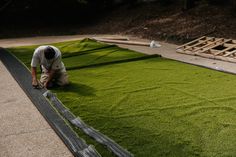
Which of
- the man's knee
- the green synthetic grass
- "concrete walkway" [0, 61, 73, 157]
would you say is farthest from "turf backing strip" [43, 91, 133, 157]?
the man's knee

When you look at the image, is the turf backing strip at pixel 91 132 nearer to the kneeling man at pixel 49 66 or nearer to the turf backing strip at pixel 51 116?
the turf backing strip at pixel 51 116

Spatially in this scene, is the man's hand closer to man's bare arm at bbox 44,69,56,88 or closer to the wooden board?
man's bare arm at bbox 44,69,56,88

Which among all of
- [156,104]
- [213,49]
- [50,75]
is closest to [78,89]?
[50,75]

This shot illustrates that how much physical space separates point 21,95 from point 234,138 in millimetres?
3486

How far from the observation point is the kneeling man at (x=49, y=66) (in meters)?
5.96

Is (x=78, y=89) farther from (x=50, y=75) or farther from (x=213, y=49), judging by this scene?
(x=213, y=49)

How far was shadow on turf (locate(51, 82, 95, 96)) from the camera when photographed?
5945 mm

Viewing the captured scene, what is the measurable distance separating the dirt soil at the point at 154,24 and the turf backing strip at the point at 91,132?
24.0 ft

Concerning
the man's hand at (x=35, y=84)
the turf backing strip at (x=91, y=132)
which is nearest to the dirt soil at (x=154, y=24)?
the man's hand at (x=35, y=84)

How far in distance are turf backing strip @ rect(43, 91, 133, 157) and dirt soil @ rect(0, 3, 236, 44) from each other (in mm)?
7311

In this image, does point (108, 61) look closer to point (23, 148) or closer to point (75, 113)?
point (75, 113)

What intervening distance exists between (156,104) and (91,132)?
53.2 inches

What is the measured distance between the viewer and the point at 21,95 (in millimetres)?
5992

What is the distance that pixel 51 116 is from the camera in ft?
15.7
